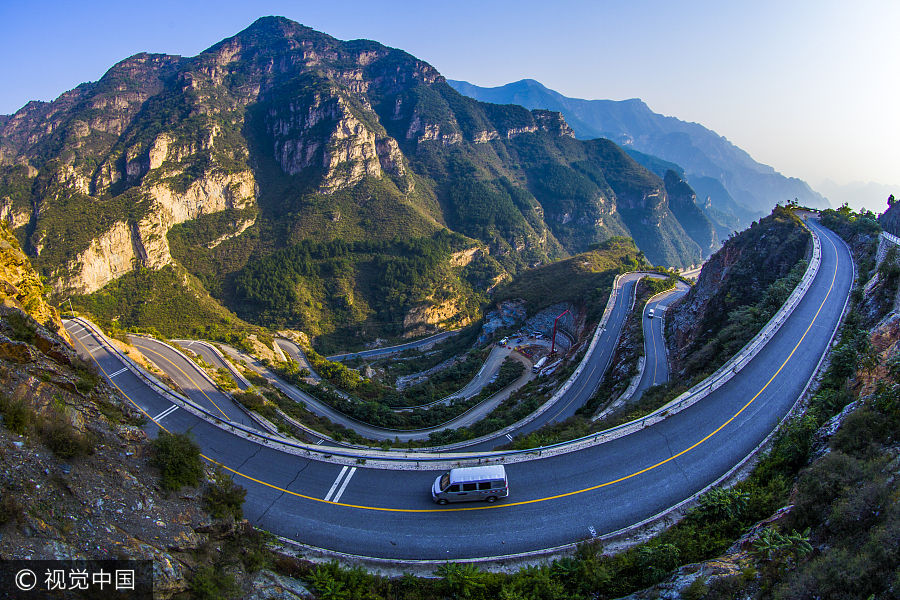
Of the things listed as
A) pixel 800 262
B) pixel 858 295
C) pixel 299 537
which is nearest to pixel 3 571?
pixel 299 537

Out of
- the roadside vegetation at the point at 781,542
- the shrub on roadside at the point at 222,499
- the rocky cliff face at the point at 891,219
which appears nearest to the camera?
the roadside vegetation at the point at 781,542

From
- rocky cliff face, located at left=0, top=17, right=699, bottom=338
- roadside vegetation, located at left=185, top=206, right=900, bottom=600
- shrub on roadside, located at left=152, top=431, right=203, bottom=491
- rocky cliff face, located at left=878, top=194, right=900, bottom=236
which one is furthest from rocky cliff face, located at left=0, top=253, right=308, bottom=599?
rocky cliff face, located at left=0, top=17, right=699, bottom=338

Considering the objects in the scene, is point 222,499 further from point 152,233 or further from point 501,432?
point 152,233

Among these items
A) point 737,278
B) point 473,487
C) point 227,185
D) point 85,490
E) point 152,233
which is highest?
point 227,185

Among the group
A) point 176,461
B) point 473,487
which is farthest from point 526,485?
point 176,461

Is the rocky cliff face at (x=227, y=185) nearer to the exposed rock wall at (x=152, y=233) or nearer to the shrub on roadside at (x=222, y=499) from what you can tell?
the exposed rock wall at (x=152, y=233)

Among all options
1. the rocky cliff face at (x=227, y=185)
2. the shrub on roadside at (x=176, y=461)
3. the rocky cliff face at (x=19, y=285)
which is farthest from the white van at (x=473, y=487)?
the rocky cliff face at (x=227, y=185)

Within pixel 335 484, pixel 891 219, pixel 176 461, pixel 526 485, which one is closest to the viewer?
pixel 176 461

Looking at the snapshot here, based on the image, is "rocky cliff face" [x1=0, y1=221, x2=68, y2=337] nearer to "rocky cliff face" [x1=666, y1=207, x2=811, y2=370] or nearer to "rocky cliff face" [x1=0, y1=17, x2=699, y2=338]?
"rocky cliff face" [x1=666, y1=207, x2=811, y2=370]
